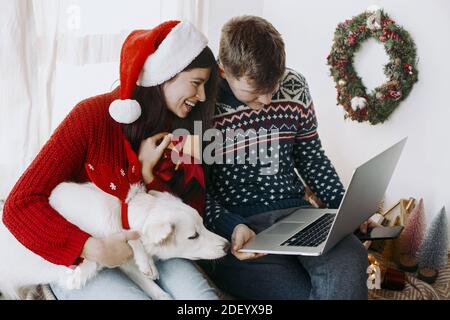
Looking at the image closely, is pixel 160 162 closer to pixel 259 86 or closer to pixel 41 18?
pixel 259 86

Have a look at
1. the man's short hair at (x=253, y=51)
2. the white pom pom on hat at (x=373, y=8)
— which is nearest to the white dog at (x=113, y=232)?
the man's short hair at (x=253, y=51)

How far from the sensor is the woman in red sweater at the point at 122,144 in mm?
792

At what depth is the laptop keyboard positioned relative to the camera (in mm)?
908

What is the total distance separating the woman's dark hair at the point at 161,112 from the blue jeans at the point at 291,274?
30cm

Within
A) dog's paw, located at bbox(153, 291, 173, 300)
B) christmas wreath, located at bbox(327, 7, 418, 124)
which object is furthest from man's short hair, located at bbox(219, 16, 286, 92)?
dog's paw, located at bbox(153, 291, 173, 300)

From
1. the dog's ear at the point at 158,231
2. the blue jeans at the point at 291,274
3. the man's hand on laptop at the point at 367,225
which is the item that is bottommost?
the blue jeans at the point at 291,274

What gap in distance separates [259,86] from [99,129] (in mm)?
364

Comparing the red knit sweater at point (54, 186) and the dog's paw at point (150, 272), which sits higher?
the red knit sweater at point (54, 186)

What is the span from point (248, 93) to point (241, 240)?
1.09 feet

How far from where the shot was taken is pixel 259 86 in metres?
1.01

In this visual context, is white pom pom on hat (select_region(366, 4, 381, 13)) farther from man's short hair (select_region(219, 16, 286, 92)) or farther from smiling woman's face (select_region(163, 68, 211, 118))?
smiling woman's face (select_region(163, 68, 211, 118))

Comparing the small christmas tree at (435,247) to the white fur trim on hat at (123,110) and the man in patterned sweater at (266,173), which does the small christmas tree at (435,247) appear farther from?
the white fur trim on hat at (123,110)

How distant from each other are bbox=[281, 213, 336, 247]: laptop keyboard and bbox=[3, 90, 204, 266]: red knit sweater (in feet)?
1.33
